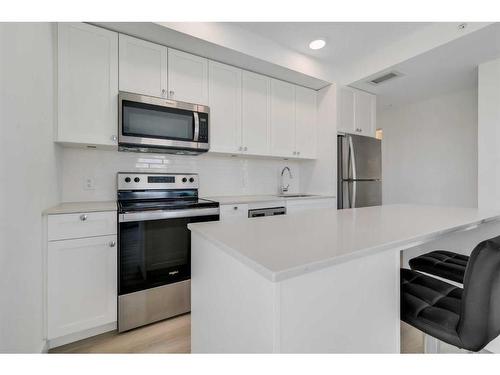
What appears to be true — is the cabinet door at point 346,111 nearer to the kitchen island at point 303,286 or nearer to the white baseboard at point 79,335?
the kitchen island at point 303,286

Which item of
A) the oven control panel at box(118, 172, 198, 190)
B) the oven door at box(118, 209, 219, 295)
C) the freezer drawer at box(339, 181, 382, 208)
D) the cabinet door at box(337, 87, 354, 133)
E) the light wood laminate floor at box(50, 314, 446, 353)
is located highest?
the cabinet door at box(337, 87, 354, 133)

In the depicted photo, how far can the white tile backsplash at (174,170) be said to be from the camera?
2.13 meters

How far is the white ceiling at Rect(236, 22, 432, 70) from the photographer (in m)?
2.25

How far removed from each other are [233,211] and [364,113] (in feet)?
7.78

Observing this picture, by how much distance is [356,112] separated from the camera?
323 cm

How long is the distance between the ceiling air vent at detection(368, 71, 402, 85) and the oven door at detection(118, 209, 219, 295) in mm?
2634

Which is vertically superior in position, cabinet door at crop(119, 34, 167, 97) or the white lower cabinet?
cabinet door at crop(119, 34, 167, 97)

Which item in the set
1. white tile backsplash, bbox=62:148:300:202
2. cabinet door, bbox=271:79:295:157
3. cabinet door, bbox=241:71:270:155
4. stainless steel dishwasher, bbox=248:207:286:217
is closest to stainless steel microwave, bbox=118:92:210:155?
white tile backsplash, bbox=62:148:300:202

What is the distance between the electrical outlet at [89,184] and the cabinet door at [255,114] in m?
1.50

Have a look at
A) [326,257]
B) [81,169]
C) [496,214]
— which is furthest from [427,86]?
[81,169]

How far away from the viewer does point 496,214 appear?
137 cm

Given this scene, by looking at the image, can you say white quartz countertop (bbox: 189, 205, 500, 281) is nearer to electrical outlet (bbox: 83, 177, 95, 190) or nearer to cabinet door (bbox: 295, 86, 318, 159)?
electrical outlet (bbox: 83, 177, 95, 190)

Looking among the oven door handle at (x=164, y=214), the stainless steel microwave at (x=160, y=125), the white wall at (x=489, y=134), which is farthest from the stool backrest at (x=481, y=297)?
the white wall at (x=489, y=134)

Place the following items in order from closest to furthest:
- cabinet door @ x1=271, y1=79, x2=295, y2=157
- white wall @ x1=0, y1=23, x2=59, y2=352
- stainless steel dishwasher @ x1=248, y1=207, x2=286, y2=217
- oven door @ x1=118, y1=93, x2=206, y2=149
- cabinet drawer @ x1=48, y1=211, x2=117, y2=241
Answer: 1. white wall @ x1=0, y1=23, x2=59, y2=352
2. cabinet drawer @ x1=48, y1=211, x2=117, y2=241
3. oven door @ x1=118, y1=93, x2=206, y2=149
4. stainless steel dishwasher @ x1=248, y1=207, x2=286, y2=217
5. cabinet door @ x1=271, y1=79, x2=295, y2=157
